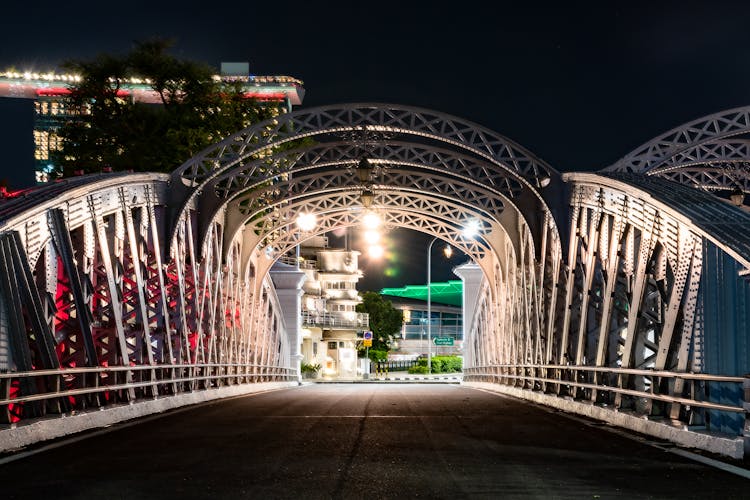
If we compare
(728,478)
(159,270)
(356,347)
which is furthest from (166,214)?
(356,347)

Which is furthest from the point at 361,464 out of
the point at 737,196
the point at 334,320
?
the point at 334,320

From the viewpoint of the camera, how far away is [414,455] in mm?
10789

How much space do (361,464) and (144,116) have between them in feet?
105

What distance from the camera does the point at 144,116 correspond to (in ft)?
131

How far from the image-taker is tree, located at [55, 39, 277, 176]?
1522 inches

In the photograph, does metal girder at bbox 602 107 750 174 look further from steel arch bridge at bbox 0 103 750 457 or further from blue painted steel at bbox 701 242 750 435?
blue painted steel at bbox 701 242 750 435

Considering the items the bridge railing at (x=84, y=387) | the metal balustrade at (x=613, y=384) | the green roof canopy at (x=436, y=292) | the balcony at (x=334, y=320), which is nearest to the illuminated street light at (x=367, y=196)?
the bridge railing at (x=84, y=387)

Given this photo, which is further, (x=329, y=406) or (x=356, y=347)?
(x=356, y=347)

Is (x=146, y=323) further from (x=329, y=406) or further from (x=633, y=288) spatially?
(x=633, y=288)

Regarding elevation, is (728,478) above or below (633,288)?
below

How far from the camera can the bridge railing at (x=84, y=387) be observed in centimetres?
1256

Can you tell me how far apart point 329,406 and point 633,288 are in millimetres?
7528

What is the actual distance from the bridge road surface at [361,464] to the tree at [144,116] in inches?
958

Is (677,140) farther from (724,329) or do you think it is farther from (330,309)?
(330,309)
